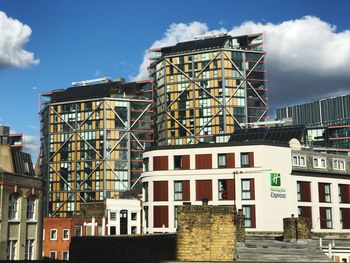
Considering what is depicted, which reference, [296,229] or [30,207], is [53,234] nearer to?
[30,207]

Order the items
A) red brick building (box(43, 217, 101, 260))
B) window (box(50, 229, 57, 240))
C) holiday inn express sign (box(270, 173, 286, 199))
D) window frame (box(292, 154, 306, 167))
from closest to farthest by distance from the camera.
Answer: holiday inn express sign (box(270, 173, 286, 199)) → window frame (box(292, 154, 306, 167)) → red brick building (box(43, 217, 101, 260)) → window (box(50, 229, 57, 240))

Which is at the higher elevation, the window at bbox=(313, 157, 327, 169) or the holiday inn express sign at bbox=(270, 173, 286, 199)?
the window at bbox=(313, 157, 327, 169)

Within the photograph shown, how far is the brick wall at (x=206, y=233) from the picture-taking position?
2162 cm

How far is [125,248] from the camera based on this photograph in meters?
23.1

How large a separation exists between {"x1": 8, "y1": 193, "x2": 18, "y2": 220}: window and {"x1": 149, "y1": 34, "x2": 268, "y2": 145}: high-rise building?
116526 mm

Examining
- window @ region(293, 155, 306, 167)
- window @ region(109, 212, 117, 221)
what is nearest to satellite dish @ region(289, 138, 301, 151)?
window @ region(293, 155, 306, 167)

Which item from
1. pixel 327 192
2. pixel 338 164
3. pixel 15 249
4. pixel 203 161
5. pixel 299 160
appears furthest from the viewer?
pixel 338 164

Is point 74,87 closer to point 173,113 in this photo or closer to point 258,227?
point 173,113

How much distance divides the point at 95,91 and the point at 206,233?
519 feet

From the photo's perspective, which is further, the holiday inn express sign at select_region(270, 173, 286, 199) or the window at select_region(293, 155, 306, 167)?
the window at select_region(293, 155, 306, 167)

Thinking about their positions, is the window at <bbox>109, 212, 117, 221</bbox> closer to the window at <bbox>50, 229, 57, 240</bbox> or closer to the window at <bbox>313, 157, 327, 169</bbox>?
the window at <bbox>50, 229, 57, 240</bbox>

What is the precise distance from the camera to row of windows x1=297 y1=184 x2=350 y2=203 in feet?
260

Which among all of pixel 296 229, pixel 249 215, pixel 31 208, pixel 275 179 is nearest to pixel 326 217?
pixel 275 179

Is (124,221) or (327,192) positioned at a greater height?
(327,192)
